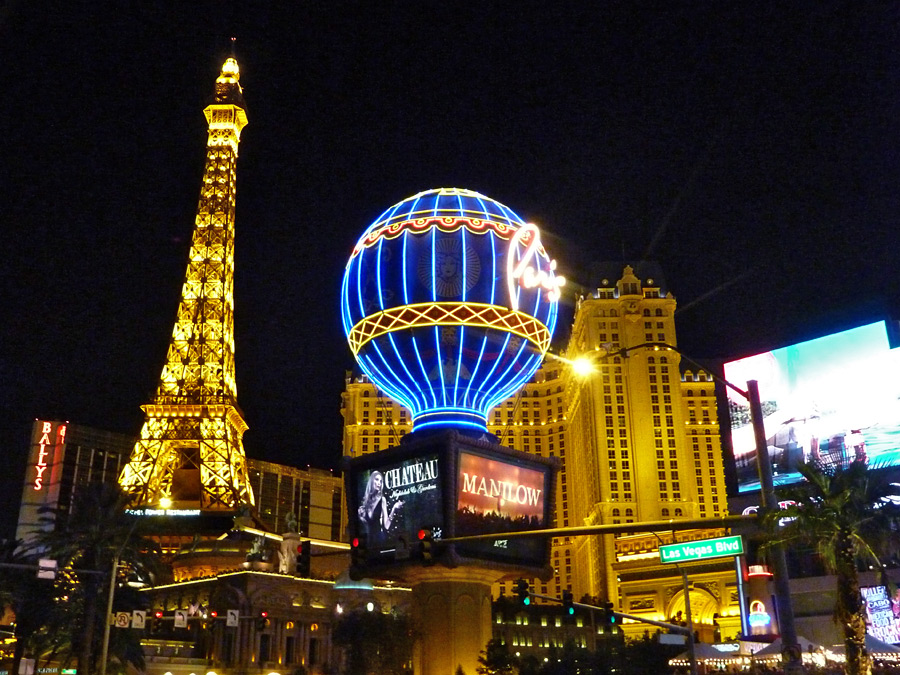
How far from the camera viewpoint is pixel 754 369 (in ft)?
254

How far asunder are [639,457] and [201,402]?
6600 cm

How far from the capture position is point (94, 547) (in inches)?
1644

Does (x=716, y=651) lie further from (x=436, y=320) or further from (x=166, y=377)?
(x=166, y=377)

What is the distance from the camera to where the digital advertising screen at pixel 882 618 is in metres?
63.1

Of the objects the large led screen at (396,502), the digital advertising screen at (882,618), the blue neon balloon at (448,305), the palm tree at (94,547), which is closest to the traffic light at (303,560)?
the palm tree at (94,547)

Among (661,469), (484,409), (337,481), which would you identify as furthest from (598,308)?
(484,409)

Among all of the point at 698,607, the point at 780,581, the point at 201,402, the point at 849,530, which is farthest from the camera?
the point at 698,607

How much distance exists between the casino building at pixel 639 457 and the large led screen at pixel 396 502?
68.8 metres

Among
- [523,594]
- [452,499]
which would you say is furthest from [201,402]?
[523,594]

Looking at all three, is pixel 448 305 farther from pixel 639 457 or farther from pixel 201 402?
pixel 639 457

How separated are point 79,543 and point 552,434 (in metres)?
127

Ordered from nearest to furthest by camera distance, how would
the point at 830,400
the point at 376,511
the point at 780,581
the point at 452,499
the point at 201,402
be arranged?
the point at 780,581 < the point at 452,499 < the point at 376,511 < the point at 830,400 < the point at 201,402

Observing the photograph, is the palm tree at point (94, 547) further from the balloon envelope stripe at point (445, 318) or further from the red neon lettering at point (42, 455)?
the red neon lettering at point (42, 455)

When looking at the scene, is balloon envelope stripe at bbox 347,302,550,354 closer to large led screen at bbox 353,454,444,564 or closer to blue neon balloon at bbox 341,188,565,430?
blue neon balloon at bbox 341,188,565,430
